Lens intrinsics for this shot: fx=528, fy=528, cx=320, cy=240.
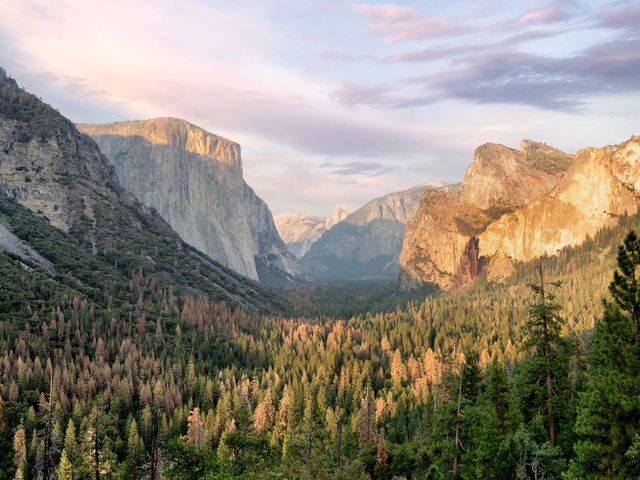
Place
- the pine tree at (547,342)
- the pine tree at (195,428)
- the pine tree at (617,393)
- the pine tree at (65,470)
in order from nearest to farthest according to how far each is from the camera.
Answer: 1. the pine tree at (617,393)
2. the pine tree at (547,342)
3. the pine tree at (65,470)
4. the pine tree at (195,428)

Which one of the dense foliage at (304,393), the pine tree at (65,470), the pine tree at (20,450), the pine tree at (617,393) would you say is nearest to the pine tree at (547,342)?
the dense foliage at (304,393)

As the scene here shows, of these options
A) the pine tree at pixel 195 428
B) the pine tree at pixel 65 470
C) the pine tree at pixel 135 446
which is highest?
the pine tree at pixel 65 470

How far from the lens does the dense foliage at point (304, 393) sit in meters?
37.9

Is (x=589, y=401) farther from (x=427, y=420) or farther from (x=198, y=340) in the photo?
(x=198, y=340)

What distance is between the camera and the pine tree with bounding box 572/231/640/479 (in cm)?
2819

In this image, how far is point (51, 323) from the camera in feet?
483

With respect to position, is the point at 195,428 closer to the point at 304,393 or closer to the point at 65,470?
the point at 65,470

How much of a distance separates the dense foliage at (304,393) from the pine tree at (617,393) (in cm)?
9

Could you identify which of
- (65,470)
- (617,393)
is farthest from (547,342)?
(65,470)

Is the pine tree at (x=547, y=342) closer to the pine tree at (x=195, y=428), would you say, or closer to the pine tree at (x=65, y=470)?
the pine tree at (x=65, y=470)

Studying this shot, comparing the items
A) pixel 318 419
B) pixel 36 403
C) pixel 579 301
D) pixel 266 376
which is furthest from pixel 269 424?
pixel 579 301

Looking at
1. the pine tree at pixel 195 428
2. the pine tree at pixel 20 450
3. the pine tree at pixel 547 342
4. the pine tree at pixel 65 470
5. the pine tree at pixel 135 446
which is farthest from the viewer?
the pine tree at pixel 195 428

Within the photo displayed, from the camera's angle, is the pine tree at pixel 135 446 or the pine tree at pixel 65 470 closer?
the pine tree at pixel 65 470

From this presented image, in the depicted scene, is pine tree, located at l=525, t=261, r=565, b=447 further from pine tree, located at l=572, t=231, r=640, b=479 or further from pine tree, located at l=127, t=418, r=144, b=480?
pine tree, located at l=127, t=418, r=144, b=480
